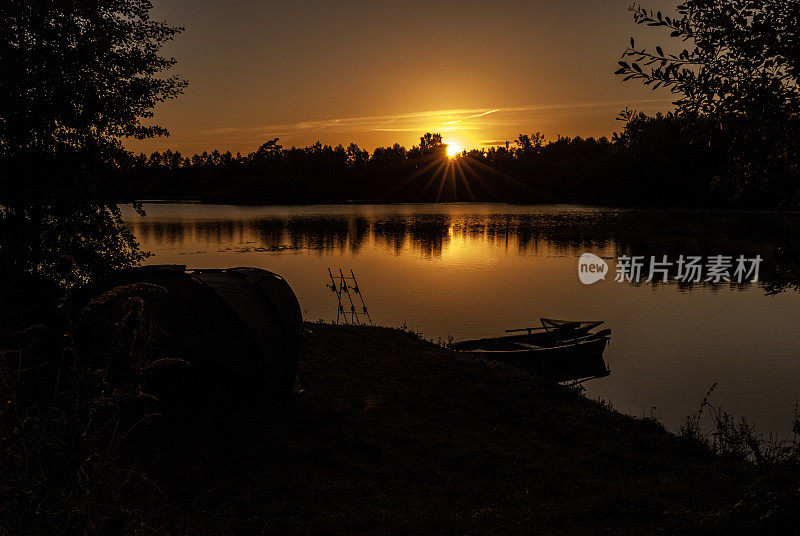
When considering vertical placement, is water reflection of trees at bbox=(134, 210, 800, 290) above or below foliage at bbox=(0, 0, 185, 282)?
below

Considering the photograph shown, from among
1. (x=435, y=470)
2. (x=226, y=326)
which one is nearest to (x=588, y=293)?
(x=435, y=470)

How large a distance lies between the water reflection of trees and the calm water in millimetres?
308

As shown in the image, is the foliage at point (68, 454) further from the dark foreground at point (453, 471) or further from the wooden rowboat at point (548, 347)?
the wooden rowboat at point (548, 347)

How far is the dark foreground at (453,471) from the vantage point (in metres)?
9.02

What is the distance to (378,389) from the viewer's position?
16.2 metres

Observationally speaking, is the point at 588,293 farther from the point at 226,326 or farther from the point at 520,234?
the point at 520,234

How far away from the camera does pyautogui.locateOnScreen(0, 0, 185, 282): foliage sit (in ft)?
54.7

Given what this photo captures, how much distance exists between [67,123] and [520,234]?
69.6m

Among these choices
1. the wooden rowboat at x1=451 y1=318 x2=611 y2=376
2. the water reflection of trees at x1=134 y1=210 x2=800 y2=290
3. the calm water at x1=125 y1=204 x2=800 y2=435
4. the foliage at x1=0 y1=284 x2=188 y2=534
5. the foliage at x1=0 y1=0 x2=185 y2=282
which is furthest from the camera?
the water reflection of trees at x1=134 y1=210 x2=800 y2=290

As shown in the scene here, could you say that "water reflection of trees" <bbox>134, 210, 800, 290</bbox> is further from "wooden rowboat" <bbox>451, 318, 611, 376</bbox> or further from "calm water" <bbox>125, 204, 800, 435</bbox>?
"wooden rowboat" <bbox>451, 318, 611, 376</bbox>

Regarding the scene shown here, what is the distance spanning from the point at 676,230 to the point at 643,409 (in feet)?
223

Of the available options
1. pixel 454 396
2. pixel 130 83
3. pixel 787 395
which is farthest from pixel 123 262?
pixel 787 395

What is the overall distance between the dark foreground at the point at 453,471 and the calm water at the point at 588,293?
4.15m

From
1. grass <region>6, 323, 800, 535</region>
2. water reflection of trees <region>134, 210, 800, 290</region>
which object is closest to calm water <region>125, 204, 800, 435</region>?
water reflection of trees <region>134, 210, 800, 290</region>
